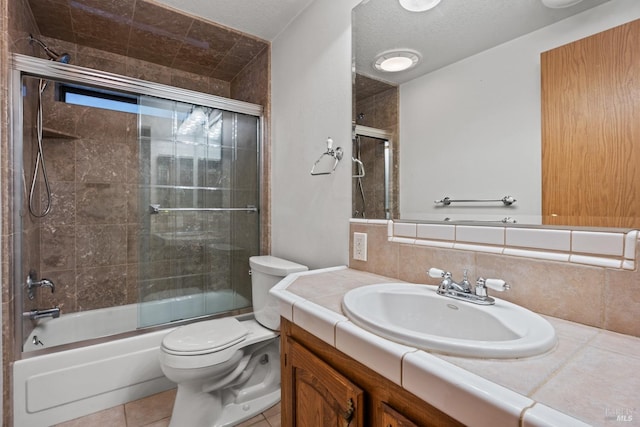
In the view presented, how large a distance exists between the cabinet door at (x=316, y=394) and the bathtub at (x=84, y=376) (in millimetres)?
1179

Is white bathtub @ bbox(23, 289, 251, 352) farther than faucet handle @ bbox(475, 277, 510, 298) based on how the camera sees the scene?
Yes

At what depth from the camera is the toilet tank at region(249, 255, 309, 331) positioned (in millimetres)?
1621

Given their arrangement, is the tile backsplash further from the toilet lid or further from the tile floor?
the tile floor

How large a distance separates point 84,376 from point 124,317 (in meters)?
0.80

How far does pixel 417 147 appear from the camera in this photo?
1.18 meters

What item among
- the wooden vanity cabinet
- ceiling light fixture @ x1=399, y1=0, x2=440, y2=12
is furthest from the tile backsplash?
ceiling light fixture @ x1=399, y1=0, x2=440, y2=12

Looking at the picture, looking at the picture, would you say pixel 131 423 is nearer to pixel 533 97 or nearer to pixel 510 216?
pixel 510 216

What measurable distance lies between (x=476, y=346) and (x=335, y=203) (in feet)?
3.55

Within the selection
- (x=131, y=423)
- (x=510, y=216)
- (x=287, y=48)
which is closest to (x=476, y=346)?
(x=510, y=216)

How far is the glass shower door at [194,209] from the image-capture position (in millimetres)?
1882

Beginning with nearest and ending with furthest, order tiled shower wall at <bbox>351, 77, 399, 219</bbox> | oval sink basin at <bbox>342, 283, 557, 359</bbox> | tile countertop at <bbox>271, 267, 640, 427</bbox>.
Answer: tile countertop at <bbox>271, 267, 640, 427</bbox> → oval sink basin at <bbox>342, 283, 557, 359</bbox> → tiled shower wall at <bbox>351, 77, 399, 219</bbox>

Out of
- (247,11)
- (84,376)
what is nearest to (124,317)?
(84,376)

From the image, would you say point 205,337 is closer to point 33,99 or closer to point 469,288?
point 469,288

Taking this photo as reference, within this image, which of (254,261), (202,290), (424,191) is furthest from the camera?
(202,290)
